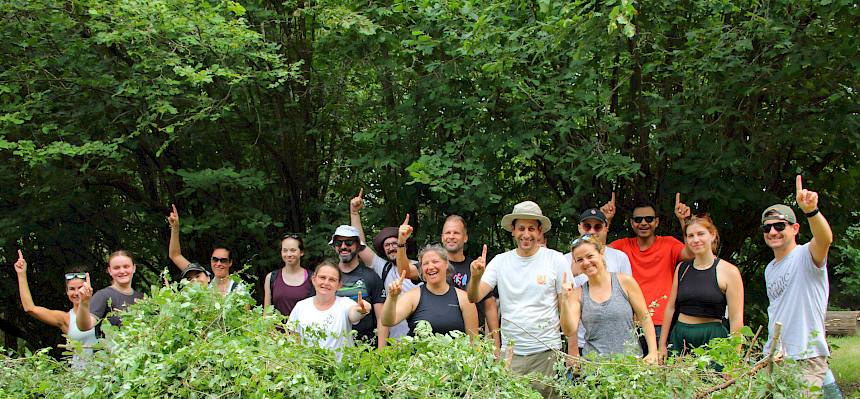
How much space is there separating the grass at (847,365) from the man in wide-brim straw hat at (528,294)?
4.30 meters

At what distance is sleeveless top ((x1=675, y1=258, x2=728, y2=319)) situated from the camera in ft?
15.7

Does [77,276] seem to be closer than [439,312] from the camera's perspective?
No

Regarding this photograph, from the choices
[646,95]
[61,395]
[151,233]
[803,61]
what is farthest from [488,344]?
[151,233]

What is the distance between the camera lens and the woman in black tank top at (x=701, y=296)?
4766 millimetres

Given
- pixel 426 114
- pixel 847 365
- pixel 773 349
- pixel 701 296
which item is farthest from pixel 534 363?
pixel 847 365

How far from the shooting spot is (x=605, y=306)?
14.9 feet

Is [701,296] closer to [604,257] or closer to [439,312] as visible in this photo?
[604,257]

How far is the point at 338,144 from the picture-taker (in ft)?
27.6

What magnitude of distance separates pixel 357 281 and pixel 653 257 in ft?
6.81

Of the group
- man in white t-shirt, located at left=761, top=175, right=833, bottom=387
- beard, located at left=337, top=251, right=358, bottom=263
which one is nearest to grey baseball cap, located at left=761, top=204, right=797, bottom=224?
man in white t-shirt, located at left=761, top=175, right=833, bottom=387

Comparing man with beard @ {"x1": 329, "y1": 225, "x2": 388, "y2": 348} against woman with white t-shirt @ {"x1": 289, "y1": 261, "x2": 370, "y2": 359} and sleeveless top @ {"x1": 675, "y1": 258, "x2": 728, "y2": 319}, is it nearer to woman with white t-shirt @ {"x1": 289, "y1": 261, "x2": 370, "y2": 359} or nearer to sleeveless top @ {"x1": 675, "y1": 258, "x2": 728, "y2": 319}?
woman with white t-shirt @ {"x1": 289, "y1": 261, "x2": 370, "y2": 359}

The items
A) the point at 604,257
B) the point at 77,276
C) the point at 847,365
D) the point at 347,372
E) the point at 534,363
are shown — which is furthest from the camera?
the point at 847,365

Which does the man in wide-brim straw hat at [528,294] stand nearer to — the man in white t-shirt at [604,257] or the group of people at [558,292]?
the group of people at [558,292]

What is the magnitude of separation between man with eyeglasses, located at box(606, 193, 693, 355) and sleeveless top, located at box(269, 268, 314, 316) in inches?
89.8
